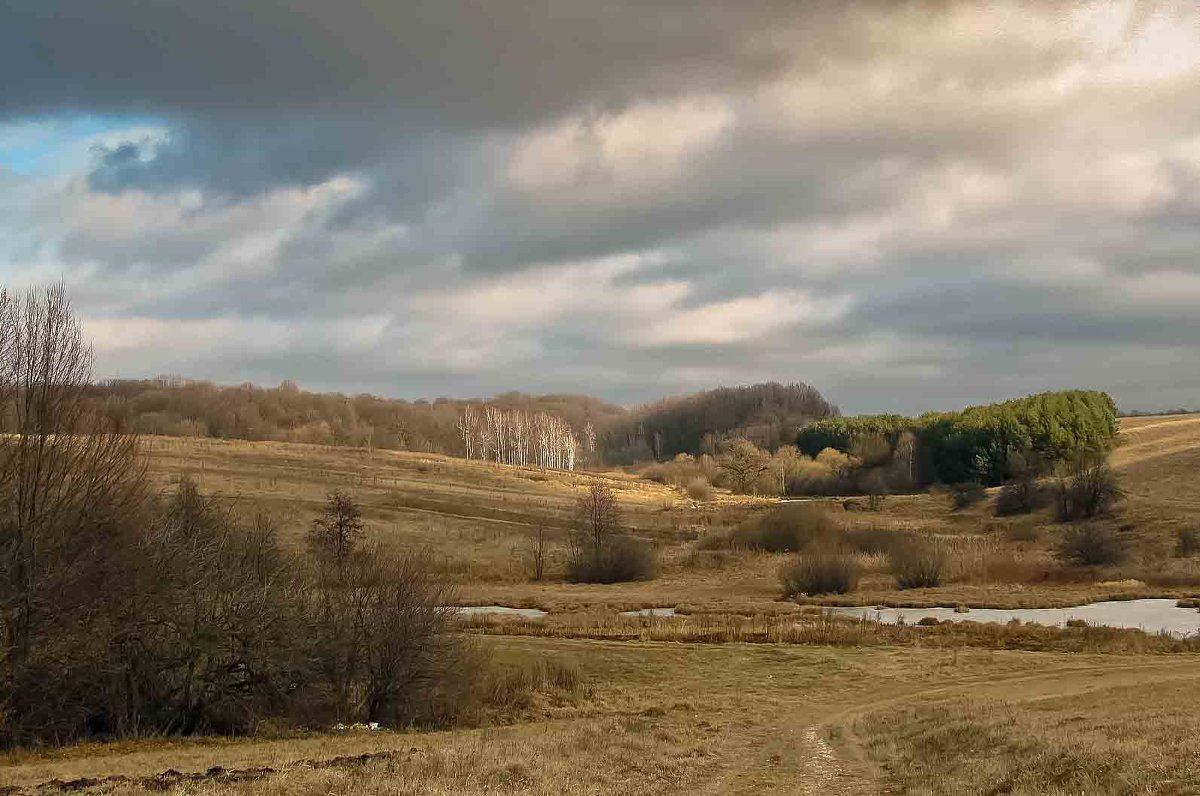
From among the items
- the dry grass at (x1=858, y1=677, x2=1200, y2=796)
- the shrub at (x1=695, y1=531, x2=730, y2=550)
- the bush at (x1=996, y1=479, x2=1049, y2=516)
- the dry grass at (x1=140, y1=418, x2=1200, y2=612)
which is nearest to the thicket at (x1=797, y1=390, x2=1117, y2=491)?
the dry grass at (x1=140, y1=418, x2=1200, y2=612)

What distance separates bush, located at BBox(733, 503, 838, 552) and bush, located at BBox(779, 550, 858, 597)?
24807 millimetres

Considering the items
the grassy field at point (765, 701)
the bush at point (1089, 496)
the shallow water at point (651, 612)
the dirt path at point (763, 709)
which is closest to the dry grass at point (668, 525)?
the grassy field at point (765, 701)

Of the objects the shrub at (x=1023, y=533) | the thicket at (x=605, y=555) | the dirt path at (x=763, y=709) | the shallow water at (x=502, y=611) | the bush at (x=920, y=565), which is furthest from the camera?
the shrub at (x=1023, y=533)

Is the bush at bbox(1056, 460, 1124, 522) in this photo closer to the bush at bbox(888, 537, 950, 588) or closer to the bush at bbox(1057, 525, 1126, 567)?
the bush at bbox(1057, 525, 1126, 567)

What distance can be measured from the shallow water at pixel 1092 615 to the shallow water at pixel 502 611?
20.2 metres

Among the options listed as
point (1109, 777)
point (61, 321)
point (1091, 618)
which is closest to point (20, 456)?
point (61, 321)

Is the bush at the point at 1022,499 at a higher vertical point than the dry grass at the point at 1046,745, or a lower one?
lower

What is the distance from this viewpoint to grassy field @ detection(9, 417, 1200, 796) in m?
19.3

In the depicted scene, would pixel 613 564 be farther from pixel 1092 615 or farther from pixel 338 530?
pixel 1092 615

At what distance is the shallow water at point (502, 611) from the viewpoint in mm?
67131

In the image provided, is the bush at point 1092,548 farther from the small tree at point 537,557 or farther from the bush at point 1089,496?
the small tree at point 537,557

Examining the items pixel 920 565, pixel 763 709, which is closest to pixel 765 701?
pixel 763 709

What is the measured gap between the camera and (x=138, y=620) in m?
32.4

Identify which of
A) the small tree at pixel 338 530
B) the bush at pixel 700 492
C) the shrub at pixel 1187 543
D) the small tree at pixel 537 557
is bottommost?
the small tree at pixel 537 557
